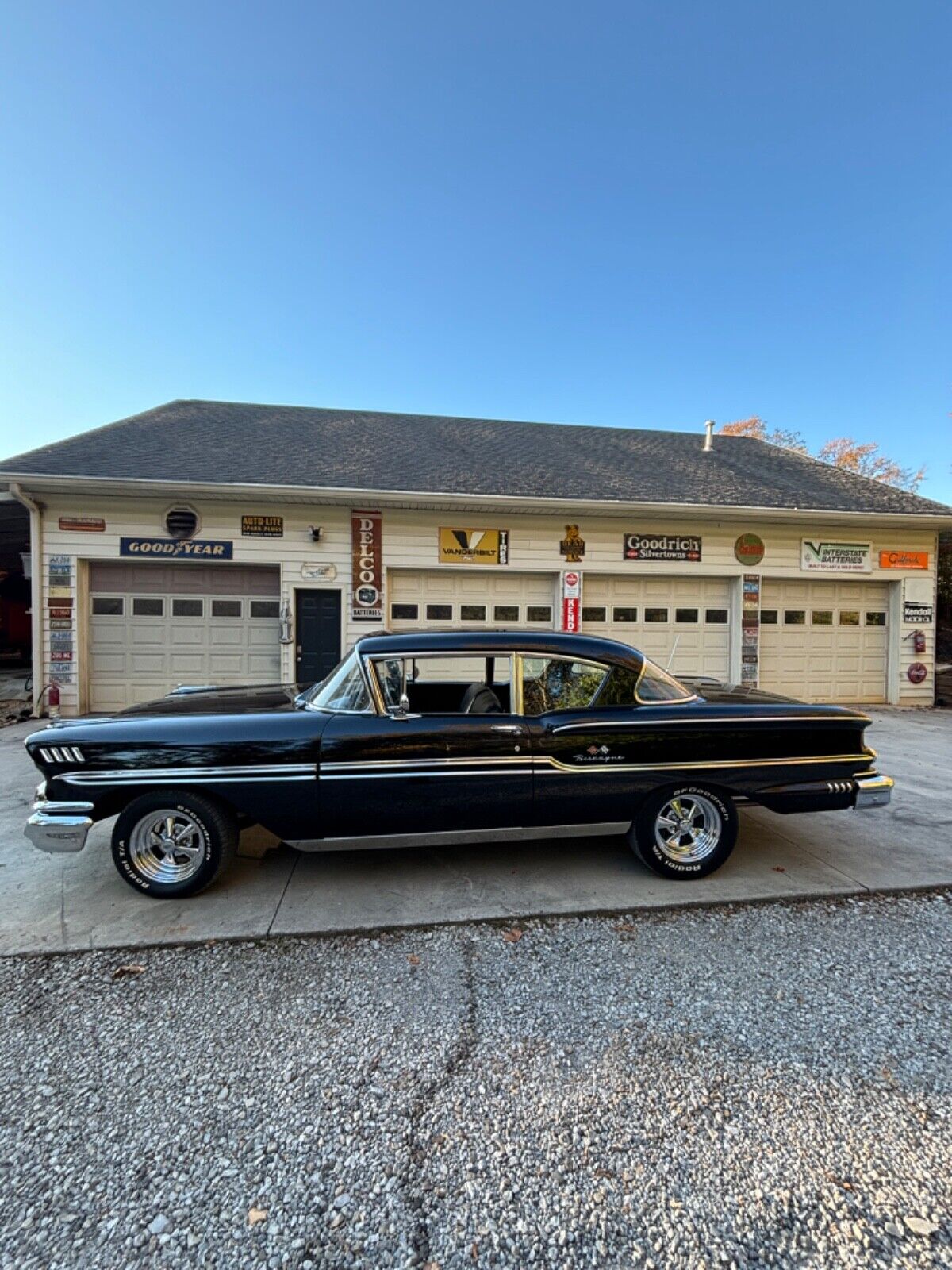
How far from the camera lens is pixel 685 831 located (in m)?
3.40

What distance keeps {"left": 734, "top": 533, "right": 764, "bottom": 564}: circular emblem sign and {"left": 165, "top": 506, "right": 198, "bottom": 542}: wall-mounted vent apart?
8981mm

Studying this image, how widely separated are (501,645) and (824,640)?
9164 millimetres

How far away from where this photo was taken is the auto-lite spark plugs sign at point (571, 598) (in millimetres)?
9445

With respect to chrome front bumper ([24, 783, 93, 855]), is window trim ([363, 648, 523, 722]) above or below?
above

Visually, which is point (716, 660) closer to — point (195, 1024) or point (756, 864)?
point (756, 864)

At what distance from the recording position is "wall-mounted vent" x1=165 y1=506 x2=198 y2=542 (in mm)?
8641

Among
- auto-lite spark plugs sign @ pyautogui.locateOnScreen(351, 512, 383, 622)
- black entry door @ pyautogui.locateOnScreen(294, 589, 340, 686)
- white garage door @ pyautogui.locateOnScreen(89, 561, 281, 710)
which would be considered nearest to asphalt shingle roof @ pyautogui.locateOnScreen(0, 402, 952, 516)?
auto-lite spark plugs sign @ pyautogui.locateOnScreen(351, 512, 383, 622)

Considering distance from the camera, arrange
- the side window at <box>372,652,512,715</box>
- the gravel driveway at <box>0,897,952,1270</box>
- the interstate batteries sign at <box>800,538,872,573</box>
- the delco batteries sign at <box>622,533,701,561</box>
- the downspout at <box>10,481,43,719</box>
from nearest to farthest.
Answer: the gravel driveway at <box>0,897,952,1270</box>
the side window at <box>372,652,512,715</box>
the downspout at <box>10,481,43,719</box>
the delco batteries sign at <box>622,533,701,561</box>
the interstate batteries sign at <box>800,538,872,573</box>

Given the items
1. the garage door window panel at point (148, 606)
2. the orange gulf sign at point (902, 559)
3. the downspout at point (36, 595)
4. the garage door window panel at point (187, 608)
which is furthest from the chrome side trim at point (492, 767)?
the orange gulf sign at point (902, 559)

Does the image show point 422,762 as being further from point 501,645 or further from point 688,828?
point 688,828

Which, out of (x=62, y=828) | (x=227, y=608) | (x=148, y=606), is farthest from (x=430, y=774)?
(x=148, y=606)

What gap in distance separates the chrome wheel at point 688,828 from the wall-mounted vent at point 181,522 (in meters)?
8.13

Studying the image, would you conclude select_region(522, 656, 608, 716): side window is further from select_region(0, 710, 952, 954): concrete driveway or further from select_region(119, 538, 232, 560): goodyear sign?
select_region(119, 538, 232, 560): goodyear sign

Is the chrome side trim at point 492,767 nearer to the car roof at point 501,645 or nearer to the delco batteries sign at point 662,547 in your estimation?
the car roof at point 501,645
